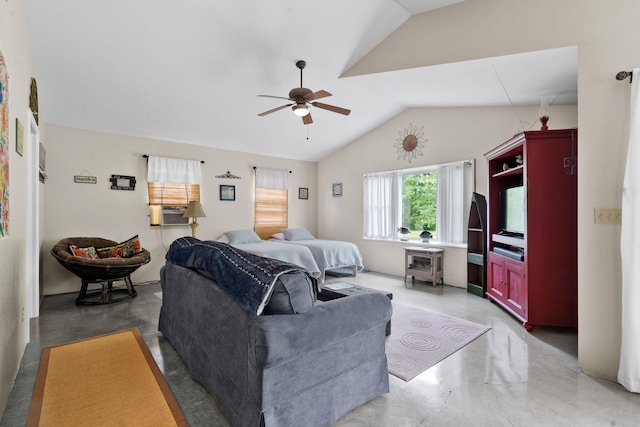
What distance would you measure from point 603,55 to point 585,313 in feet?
6.16

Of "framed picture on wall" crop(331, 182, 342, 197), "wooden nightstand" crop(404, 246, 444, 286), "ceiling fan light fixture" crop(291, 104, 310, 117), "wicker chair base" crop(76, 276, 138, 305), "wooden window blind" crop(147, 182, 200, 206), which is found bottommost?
"wicker chair base" crop(76, 276, 138, 305)

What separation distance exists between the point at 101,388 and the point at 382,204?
4911 mm

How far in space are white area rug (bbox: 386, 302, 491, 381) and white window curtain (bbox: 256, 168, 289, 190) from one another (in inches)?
150

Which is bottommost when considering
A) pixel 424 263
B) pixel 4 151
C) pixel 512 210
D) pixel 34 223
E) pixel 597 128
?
pixel 424 263

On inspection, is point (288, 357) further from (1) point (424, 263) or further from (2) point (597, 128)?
(1) point (424, 263)

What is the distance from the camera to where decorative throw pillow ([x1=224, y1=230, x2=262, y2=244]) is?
18.5 ft

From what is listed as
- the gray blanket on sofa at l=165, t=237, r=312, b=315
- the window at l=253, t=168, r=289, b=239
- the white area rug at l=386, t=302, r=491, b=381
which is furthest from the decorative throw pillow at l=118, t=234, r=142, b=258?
the white area rug at l=386, t=302, r=491, b=381

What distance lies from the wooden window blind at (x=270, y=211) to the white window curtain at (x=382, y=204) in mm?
1769

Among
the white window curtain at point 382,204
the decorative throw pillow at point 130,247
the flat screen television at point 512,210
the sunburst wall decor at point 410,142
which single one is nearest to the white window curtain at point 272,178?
the white window curtain at point 382,204

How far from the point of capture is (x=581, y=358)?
236cm

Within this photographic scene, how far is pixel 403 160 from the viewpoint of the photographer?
5648 mm

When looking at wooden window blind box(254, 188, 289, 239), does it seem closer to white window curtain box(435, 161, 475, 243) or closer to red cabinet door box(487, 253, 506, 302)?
white window curtain box(435, 161, 475, 243)

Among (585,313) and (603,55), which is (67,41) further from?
(585,313)

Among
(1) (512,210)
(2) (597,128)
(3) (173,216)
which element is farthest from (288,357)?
(3) (173,216)
